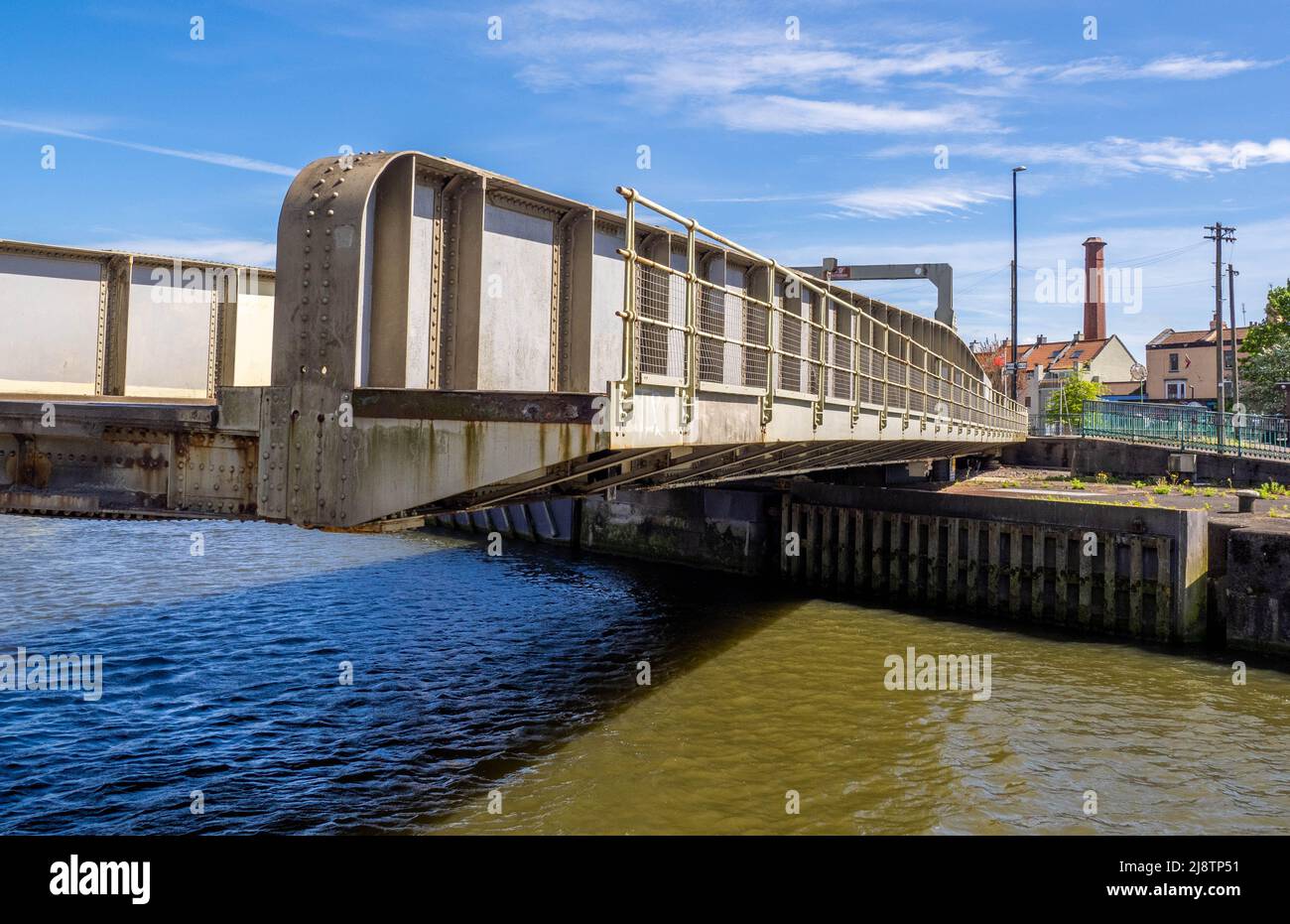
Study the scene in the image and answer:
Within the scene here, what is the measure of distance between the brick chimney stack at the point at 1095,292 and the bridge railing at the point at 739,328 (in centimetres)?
6955

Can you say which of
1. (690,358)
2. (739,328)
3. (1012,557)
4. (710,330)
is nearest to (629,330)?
(690,358)

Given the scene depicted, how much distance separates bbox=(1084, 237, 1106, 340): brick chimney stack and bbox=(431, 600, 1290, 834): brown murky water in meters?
77.0

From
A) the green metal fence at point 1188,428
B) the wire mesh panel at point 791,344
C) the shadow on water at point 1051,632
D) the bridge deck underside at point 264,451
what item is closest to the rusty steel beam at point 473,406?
the bridge deck underside at point 264,451

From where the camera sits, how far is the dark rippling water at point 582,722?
383 inches

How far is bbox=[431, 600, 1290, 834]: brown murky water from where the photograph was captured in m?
9.77

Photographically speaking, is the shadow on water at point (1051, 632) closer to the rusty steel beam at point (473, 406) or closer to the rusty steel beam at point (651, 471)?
the rusty steel beam at point (651, 471)

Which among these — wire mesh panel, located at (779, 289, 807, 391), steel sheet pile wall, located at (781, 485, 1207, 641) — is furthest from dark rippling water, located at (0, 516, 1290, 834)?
wire mesh panel, located at (779, 289, 807, 391)

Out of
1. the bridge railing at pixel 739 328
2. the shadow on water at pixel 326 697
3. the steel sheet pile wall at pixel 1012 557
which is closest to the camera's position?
the bridge railing at pixel 739 328

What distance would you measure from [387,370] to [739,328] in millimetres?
6619

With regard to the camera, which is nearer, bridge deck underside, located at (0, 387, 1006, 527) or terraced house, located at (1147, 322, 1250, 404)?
bridge deck underside, located at (0, 387, 1006, 527)

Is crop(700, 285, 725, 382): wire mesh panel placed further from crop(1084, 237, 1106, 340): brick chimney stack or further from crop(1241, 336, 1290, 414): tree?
crop(1084, 237, 1106, 340): brick chimney stack

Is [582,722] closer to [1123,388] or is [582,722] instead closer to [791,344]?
[791,344]

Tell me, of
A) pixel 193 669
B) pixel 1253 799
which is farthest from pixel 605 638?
pixel 1253 799
